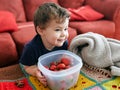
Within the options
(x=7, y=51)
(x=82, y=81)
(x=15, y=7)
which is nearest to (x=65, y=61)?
(x=82, y=81)

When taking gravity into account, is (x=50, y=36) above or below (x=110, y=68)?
above

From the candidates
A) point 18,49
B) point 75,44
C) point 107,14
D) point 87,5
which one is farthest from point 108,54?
point 87,5

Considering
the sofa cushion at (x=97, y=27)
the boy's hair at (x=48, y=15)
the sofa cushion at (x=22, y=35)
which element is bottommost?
the sofa cushion at (x=97, y=27)

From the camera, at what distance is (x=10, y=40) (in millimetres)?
1735

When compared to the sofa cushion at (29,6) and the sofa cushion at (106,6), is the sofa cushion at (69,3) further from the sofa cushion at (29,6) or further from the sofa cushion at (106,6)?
the sofa cushion at (29,6)

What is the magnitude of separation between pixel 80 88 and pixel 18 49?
0.76 meters

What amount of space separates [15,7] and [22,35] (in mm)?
508

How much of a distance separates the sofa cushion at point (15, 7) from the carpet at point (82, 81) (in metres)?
0.92

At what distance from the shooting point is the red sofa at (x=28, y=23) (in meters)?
1.75

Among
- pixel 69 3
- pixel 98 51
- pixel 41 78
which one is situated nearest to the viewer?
pixel 41 78

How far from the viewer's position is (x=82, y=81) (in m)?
1.30

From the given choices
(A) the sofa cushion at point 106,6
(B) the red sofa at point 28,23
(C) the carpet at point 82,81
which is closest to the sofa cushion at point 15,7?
(B) the red sofa at point 28,23

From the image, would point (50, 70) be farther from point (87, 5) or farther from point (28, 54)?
point (87, 5)

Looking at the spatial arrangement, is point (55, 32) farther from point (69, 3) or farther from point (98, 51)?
point (69, 3)
